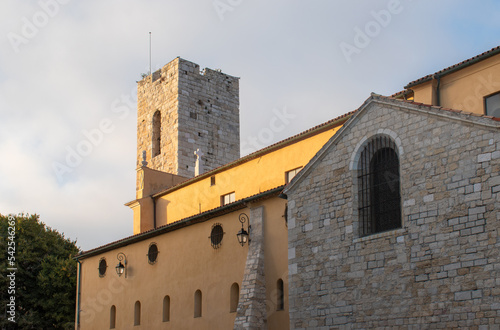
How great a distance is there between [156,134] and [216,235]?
75.5ft

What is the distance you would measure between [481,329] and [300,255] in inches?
209

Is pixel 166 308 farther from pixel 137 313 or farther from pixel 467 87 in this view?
pixel 467 87

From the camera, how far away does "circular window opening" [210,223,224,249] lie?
23.8 m

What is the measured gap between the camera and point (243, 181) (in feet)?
93.9

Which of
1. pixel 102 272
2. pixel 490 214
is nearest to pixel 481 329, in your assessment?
pixel 490 214

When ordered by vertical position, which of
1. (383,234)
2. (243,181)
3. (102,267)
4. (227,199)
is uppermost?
(243,181)

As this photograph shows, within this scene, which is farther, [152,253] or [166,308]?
[152,253]

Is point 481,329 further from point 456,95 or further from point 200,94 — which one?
point 200,94

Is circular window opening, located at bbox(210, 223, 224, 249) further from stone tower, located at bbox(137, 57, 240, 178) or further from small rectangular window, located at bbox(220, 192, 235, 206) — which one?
stone tower, located at bbox(137, 57, 240, 178)

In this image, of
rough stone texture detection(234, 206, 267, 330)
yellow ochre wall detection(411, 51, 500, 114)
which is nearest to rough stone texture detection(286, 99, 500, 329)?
rough stone texture detection(234, 206, 267, 330)

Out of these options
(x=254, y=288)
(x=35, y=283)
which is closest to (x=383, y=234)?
(x=254, y=288)

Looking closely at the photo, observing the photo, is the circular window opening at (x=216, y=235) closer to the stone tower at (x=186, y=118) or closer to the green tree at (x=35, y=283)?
the green tree at (x=35, y=283)

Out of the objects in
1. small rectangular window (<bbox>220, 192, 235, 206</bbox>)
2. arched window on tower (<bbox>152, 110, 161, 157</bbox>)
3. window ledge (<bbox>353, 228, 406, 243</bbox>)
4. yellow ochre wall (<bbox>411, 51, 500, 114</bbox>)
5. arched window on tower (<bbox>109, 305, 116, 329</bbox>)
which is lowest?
arched window on tower (<bbox>109, 305, 116, 329</bbox>)

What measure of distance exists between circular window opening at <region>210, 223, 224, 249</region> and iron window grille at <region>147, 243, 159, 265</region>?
4053 millimetres
